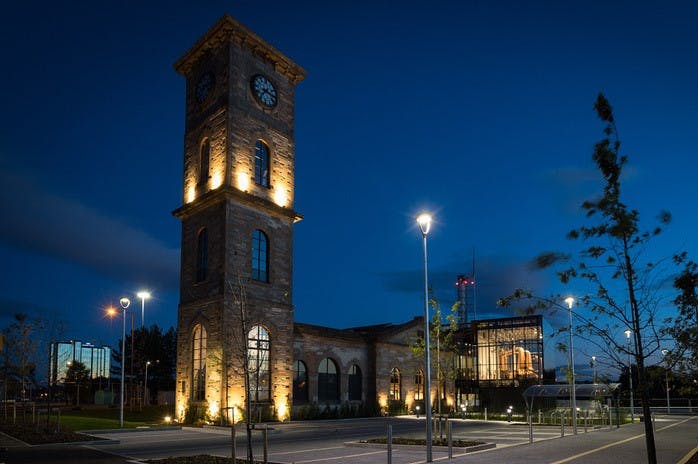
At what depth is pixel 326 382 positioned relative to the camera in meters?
41.0

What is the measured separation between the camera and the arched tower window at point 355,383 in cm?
4309

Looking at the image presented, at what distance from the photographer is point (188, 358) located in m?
34.8

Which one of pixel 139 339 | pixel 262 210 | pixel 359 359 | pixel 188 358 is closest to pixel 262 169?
pixel 262 210

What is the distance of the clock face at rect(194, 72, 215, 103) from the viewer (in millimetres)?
38031

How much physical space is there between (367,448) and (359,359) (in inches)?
923

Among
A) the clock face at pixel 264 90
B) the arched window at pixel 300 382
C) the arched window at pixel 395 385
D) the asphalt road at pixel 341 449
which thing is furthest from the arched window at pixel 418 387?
the clock face at pixel 264 90

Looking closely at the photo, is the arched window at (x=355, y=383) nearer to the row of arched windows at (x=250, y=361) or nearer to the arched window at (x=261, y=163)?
the row of arched windows at (x=250, y=361)

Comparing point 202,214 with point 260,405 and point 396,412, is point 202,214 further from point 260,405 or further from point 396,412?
point 396,412

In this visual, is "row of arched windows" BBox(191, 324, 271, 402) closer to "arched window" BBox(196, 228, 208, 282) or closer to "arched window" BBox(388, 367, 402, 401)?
"arched window" BBox(196, 228, 208, 282)

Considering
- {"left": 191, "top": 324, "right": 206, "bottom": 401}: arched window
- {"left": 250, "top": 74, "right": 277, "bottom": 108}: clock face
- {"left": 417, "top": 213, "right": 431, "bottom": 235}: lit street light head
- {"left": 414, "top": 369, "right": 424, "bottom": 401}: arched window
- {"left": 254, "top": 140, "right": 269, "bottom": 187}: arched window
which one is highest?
{"left": 250, "top": 74, "right": 277, "bottom": 108}: clock face

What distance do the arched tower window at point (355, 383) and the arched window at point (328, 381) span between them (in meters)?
1.60

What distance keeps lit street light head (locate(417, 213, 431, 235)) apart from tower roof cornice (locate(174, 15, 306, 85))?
76.0 ft

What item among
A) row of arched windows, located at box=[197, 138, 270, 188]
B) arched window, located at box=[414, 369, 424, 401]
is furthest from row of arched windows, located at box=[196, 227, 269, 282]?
arched window, located at box=[414, 369, 424, 401]

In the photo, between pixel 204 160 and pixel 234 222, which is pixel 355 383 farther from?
pixel 204 160
